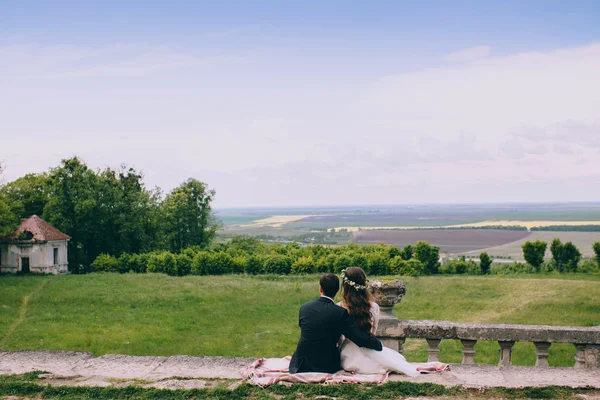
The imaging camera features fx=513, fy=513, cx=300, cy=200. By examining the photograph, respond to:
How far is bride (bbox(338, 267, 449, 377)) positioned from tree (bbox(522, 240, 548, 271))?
29.7 meters

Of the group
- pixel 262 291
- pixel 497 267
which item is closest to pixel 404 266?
pixel 497 267

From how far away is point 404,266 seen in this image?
33031 millimetres

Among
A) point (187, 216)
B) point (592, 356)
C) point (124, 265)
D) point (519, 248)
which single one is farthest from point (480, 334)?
point (519, 248)

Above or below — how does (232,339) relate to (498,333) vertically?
below

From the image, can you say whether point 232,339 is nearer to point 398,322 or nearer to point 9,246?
point 398,322

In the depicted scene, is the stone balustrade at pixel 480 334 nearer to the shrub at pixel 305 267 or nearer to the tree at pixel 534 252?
the shrub at pixel 305 267

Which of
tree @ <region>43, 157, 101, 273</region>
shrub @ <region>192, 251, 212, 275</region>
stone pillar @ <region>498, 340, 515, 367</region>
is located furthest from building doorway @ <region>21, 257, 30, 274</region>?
stone pillar @ <region>498, 340, 515, 367</region>

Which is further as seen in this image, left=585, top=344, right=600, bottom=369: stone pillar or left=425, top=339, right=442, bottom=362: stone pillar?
left=425, top=339, right=442, bottom=362: stone pillar

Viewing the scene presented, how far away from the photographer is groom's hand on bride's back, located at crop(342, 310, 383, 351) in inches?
271

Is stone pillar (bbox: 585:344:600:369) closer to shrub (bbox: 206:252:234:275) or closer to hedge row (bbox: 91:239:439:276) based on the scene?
hedge row (bbox: 91:239:439:276)

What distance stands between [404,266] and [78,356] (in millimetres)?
26713

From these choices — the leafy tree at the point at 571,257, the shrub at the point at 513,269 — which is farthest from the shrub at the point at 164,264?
the leafy tree at the point at 571,257

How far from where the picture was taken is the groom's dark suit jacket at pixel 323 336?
6.89 metres

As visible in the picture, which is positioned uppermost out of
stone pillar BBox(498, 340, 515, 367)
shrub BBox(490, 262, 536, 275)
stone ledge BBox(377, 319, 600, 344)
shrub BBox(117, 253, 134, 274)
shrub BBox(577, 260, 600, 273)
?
stone ledge BBox(377, 319, 600, 344)
